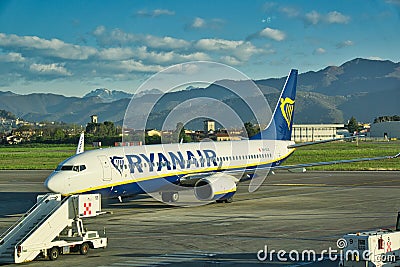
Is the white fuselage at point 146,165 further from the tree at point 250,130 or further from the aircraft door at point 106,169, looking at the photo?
the tree at point 250,130

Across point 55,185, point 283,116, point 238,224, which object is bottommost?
point 238,224

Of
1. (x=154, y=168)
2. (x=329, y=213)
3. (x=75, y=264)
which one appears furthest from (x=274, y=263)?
(x=154, y=168)

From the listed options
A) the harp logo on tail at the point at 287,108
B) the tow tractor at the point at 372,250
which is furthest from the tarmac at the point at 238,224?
the harp logo on tail at the point at 287,108

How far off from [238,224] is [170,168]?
26.2 ft

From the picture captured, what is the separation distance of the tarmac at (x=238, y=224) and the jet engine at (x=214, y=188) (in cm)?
71

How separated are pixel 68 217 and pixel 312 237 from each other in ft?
31.9

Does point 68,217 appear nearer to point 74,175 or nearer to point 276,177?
point 74,175

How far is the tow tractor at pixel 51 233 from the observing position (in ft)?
70.0

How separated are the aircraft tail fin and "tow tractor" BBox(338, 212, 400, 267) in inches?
1105

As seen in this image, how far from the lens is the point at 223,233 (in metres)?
26.8

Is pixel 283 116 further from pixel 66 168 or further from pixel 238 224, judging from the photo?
pixel 66 168

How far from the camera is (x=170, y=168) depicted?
1431 inches

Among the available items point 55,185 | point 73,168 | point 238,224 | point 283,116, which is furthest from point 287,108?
point 55,185

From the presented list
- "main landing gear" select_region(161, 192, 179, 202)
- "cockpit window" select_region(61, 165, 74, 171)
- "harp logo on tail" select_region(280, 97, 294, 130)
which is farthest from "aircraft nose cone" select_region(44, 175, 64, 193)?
"harp logo on tail" select_region(280, 97, 294, 130)
